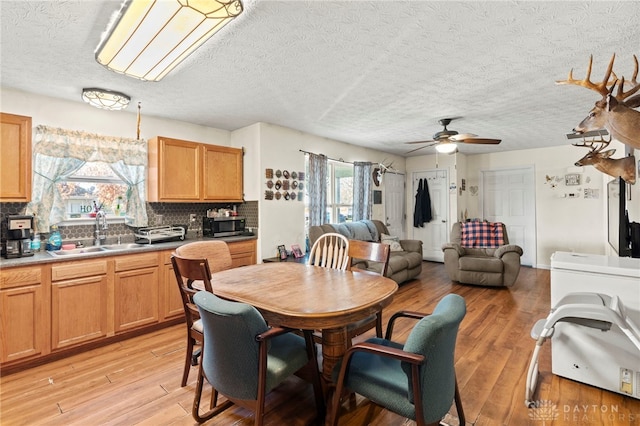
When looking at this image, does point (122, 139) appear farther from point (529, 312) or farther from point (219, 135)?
point (529, 312)

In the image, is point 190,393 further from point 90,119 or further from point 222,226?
point 90,119

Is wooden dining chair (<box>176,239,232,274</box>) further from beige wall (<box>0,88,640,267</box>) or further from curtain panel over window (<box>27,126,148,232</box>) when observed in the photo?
curtain panel over window (<box>27,126,148,232</box>)

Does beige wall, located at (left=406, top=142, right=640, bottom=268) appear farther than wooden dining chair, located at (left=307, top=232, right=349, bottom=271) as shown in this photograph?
Yes

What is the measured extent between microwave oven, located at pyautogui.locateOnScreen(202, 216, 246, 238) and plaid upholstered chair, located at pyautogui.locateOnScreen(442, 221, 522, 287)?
10.9ft

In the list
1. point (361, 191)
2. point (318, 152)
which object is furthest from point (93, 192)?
point (361, 191)

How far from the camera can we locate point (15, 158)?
2.65m

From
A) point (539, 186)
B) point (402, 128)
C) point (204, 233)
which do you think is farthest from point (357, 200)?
point (539, 186)

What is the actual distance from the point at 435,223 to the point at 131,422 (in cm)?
624

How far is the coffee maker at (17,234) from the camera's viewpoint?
2631 millimetres

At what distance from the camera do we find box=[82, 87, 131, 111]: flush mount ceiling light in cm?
279

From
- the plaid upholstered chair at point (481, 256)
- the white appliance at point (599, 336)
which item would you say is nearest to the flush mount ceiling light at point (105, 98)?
the white appliance at point (599, 336)

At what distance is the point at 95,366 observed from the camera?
2523 millimetres

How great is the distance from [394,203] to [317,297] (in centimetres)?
529

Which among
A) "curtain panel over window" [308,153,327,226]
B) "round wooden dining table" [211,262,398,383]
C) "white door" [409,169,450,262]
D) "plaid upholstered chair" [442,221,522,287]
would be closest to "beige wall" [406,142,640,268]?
"white door" [409,169,450,262]
